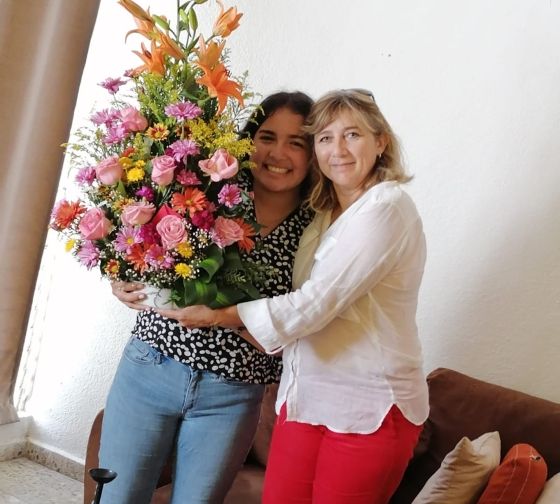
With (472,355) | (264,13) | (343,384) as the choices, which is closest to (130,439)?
(343,384)

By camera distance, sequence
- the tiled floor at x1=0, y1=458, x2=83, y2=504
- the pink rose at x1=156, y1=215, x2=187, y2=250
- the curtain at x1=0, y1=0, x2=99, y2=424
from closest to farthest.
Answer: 1. the pink rose at x1=156, y1=215, x2=187, y2=250
2. the curtain at x1=0, y1=0, x2=99, y2=424
3. the tiled floor at x1=0, y1=458, x2=83, y2=504

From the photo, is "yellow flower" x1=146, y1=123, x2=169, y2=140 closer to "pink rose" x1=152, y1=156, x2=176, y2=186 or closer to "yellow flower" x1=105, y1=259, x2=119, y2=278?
"pink rose" x1=152, y1=156, x2=176, y2=186

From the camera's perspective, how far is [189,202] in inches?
52.6

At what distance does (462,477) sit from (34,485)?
5.94 feet

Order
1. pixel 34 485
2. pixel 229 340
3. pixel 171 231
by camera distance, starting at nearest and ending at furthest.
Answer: pixel 171 231 < pixel 229 340 < pixel 34 485

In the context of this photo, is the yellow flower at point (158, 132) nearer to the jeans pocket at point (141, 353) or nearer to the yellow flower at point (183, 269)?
the yellow flower at point (183, 269)

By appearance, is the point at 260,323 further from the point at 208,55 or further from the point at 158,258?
the point at 208,55

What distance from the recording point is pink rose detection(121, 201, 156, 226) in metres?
1.32

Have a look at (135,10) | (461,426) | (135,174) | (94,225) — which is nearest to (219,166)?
(135,174)

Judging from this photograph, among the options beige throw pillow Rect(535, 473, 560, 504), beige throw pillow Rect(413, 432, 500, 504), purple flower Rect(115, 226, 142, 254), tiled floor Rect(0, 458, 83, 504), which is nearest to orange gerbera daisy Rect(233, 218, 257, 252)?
purple flower Rect(115, 226, 142, 254)

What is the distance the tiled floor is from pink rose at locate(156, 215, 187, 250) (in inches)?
65.7

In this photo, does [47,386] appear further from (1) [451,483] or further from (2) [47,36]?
(1) [451,483]

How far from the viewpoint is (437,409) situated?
1966mm

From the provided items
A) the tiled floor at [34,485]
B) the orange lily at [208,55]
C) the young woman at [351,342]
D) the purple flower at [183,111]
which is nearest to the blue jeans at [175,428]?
the young woman at [351,342]
